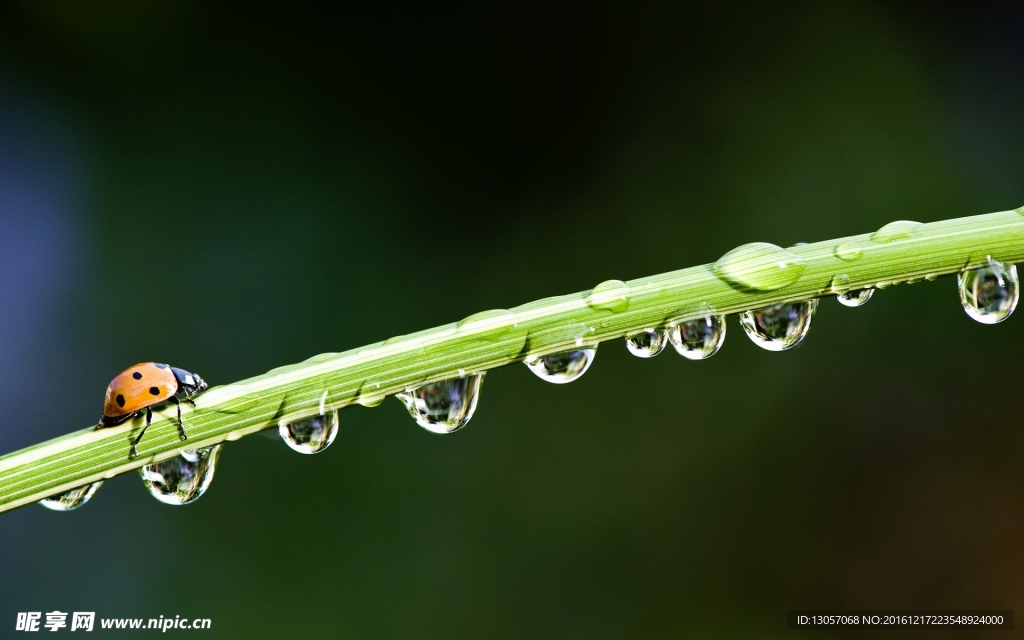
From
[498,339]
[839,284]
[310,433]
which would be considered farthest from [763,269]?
[310,433]

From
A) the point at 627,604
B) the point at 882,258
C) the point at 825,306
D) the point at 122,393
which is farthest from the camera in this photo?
the point at 825,306

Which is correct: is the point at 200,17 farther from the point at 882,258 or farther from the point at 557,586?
the point at 882,258

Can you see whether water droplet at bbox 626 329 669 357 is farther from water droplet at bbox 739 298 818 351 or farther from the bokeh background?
the bokeh background

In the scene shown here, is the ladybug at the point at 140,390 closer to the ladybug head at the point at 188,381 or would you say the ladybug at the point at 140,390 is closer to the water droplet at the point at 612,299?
the ladybug head at the point at 188,381

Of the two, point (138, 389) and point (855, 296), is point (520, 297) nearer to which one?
point (138, 389)

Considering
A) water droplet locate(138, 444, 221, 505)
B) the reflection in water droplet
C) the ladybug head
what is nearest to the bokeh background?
the ladybug head

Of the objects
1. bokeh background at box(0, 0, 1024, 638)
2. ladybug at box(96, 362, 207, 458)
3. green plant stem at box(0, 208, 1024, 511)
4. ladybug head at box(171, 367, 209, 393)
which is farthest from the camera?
bokeh background at box(0, 0, 1024, 638)

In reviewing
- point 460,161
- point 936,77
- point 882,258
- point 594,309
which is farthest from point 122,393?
point 936,77
